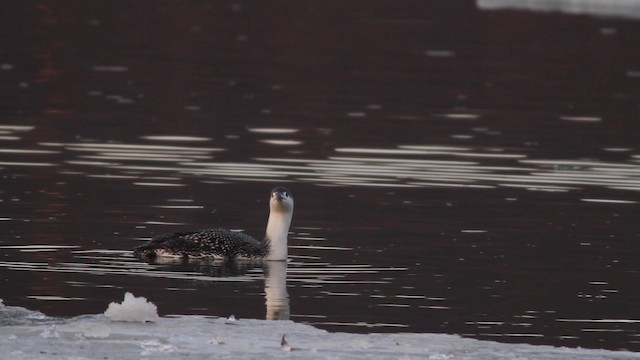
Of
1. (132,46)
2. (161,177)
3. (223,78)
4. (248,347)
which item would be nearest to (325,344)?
(248,347)

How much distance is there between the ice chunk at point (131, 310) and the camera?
1036 centimetres

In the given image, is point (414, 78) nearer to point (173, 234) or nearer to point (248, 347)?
point (173, 234)

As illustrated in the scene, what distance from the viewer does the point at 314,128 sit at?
23844 mm

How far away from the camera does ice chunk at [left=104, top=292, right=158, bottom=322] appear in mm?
10359

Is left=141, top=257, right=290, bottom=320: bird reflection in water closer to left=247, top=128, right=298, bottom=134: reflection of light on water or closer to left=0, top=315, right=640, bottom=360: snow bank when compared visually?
left=0, top=315, right=640, bottom=360: snow bank

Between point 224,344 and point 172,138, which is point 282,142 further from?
point 224,344

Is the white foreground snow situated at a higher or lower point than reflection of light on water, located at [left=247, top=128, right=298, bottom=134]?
lower

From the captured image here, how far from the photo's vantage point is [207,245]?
1420cm

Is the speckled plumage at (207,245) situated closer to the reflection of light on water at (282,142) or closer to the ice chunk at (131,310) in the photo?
the ice chunk at (131,310)

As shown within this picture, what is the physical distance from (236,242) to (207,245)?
23 cm

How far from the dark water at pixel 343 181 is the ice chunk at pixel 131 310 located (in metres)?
1.12

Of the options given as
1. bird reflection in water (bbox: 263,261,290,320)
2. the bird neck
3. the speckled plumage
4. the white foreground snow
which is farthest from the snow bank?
the bird neck

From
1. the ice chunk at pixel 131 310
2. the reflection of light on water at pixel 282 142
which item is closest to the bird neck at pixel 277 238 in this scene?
the ice chunk at pixel 131 310

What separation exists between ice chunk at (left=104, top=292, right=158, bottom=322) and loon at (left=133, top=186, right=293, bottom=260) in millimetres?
3555
